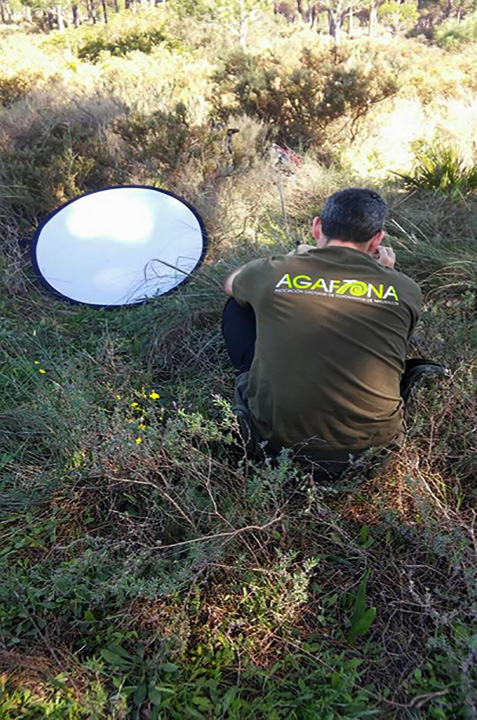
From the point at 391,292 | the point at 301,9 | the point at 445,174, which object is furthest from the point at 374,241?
the point at 301,9

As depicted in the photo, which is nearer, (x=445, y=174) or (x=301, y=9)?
(x=445, y=174)

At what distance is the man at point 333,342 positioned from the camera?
1979 mm

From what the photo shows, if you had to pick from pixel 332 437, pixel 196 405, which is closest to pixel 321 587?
pixel 332 437

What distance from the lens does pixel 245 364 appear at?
261cm

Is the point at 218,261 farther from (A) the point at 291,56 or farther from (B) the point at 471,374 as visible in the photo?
(A) the point at 291,56

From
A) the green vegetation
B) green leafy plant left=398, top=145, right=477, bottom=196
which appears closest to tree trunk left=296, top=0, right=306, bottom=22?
green leafy plant left=398, top=145, right=477, bottom=196

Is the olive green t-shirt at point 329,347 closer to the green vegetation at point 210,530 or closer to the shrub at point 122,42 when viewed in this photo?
the green vegetation at point 210,530

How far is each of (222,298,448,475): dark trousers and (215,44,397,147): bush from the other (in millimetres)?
5393

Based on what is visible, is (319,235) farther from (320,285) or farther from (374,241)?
(320,285)

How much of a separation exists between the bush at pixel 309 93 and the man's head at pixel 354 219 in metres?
5.42

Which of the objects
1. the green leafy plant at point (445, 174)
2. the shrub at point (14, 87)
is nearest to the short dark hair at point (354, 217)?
the green leafy plant at point (445, 174)

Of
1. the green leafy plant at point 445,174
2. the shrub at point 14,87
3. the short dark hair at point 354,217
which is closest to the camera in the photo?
the short dark hair at point 354,217

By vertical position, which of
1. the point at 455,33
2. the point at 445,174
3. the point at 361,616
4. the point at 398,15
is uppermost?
the point at 445,174

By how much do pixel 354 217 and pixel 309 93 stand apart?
5.93 metres
